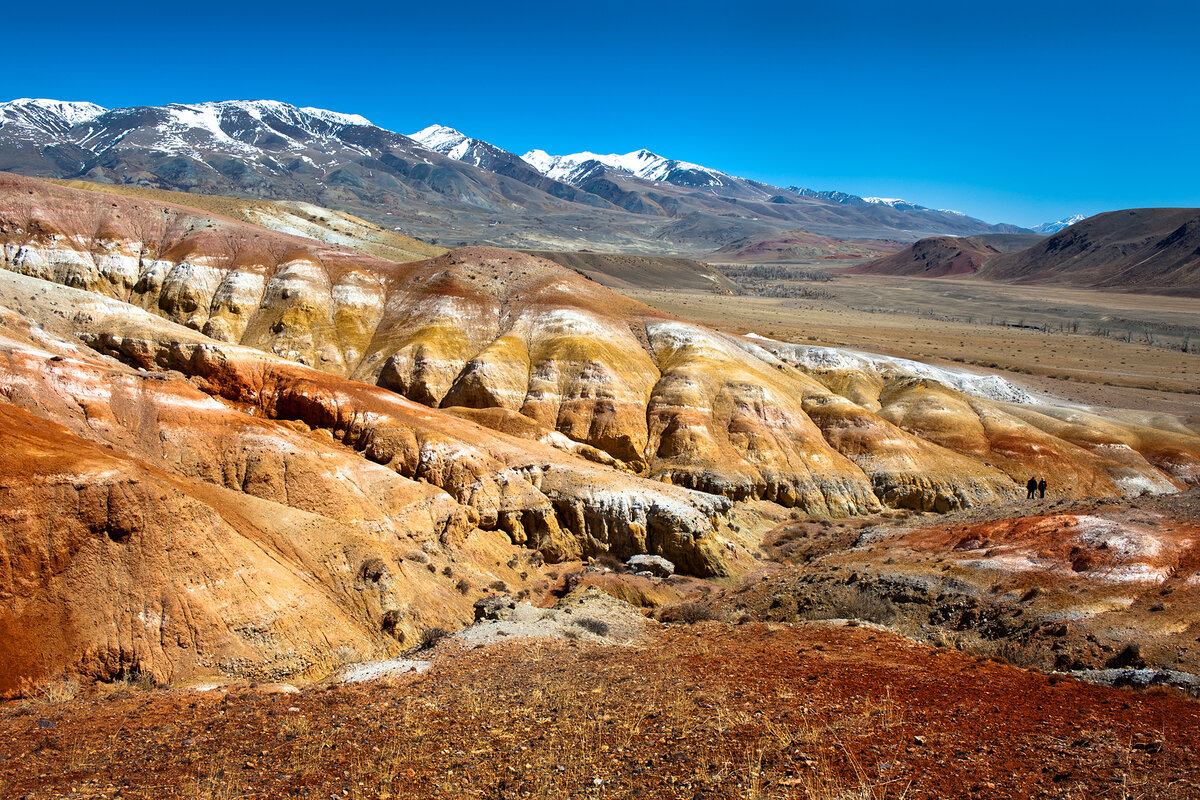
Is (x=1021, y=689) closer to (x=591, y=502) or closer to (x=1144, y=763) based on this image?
(x=1144, y=763)

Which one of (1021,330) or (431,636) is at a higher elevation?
(1021,330)

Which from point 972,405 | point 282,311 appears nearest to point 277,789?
point 282,311

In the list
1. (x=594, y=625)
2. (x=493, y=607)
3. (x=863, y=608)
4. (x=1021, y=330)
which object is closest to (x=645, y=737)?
(x=594, y=625)

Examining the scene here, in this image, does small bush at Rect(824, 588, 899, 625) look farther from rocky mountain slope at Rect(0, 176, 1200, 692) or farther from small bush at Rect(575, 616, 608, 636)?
rocky mountain slope at Rect(0, 176, 1200, 692)

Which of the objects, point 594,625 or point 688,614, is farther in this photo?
point 688,614

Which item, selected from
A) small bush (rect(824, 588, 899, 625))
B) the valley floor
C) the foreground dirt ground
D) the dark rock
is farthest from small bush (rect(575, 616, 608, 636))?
the valley floor

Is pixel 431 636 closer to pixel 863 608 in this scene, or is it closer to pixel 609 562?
pixel 609 562
